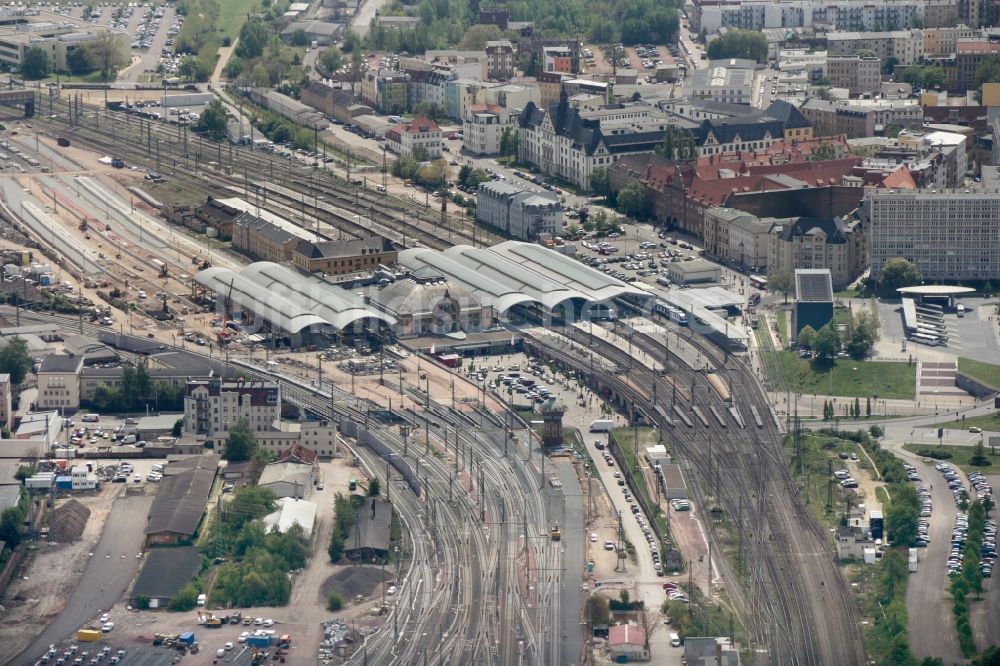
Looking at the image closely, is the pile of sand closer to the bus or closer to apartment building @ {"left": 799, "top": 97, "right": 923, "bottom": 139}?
the bus

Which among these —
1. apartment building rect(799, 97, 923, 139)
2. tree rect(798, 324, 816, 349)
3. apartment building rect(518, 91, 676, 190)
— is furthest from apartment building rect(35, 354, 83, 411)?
apartment building rect(799, 97, 923, 139)

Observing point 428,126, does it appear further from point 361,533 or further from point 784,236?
point 361,533

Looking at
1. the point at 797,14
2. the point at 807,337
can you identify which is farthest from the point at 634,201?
the point at 797,14

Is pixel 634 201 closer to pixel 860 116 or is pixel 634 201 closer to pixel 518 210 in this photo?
pixel 518 210

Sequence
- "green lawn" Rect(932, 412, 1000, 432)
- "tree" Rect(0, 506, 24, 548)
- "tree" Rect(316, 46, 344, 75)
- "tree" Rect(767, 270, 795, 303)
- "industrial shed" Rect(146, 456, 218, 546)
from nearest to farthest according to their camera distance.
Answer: "tree" Rect(0, 506, 24, 548) → "industrial shed" Rect(146, 456, 218, 546) → "green lawn" Rect(932, 412, 1000, 432) → "tree" Rect(767, 270, 795, 303) → "tree" Rect(316, 46, 344, 75)

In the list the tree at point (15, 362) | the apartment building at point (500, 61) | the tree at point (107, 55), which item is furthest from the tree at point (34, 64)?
the tree at point (15, 362)

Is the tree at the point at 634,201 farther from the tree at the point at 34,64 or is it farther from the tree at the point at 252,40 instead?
the tree at the point at 34,64
